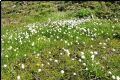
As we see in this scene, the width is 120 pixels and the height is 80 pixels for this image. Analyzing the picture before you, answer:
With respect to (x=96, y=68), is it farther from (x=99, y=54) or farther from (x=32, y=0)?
(x=32, y=0)

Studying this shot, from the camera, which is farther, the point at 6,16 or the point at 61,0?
the point at 61,0

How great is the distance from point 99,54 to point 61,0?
24712 millimetres

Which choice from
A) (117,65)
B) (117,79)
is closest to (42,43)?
(117,65)

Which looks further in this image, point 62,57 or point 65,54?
point 65,54

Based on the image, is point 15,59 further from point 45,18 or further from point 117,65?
point 45,18

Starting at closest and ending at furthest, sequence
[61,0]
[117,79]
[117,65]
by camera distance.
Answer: [117,79] < [117,65] < [61,0]

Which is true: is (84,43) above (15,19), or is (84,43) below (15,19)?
above

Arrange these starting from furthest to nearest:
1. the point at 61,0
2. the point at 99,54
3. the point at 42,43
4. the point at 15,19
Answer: the point at 61,0 < the point at 15,19 < the point at 42,43 < the point at 99,54

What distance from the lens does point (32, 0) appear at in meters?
41.6

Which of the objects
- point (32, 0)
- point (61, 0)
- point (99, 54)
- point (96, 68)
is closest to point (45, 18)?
point (61, 0)

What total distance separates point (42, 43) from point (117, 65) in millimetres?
4257

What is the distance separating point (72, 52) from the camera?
1447 cm

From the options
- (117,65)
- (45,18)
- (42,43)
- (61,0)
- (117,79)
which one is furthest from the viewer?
(61,0)

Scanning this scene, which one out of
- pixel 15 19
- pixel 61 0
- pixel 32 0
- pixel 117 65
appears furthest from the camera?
pixel 32 0
